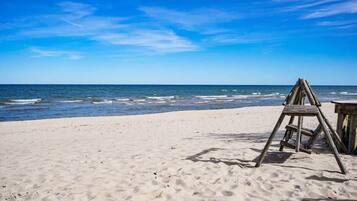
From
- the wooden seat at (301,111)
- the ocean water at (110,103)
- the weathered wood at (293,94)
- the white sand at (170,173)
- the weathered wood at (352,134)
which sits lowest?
the ocean water at (110,103)

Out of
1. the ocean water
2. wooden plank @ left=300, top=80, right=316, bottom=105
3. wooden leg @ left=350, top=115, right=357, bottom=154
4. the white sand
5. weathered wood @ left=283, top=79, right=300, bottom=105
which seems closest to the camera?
the white sand

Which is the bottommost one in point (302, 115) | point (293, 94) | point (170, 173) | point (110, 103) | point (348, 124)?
point (110, 103)

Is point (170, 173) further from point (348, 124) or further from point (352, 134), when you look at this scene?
point (348, 124)

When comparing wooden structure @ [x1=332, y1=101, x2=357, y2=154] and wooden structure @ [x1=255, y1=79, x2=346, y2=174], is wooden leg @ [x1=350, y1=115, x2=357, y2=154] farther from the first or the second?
wooden structure @ [x1=255, y1=79, x2=346, y2=174]

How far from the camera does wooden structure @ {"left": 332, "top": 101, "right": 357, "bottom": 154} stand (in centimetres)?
692

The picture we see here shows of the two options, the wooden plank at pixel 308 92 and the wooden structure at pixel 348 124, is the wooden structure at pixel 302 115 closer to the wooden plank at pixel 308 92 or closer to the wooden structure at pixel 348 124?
the wooden plank at pixel 308 92

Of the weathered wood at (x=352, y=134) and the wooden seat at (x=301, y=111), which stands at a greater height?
the wooden seat at (x=301, y=111)

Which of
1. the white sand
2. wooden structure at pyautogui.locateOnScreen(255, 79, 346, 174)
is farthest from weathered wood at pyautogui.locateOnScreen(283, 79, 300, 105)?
the white sand

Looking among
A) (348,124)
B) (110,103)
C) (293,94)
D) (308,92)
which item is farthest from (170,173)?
(110,103)

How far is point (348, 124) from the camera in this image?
7305mm

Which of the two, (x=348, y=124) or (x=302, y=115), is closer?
(x=302, y=115)

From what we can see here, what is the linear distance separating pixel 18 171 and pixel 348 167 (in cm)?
647

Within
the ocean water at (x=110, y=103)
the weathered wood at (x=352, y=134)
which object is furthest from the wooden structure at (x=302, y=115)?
the ocean water at (x=110, y=103)

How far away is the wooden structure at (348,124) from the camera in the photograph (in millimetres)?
6918
